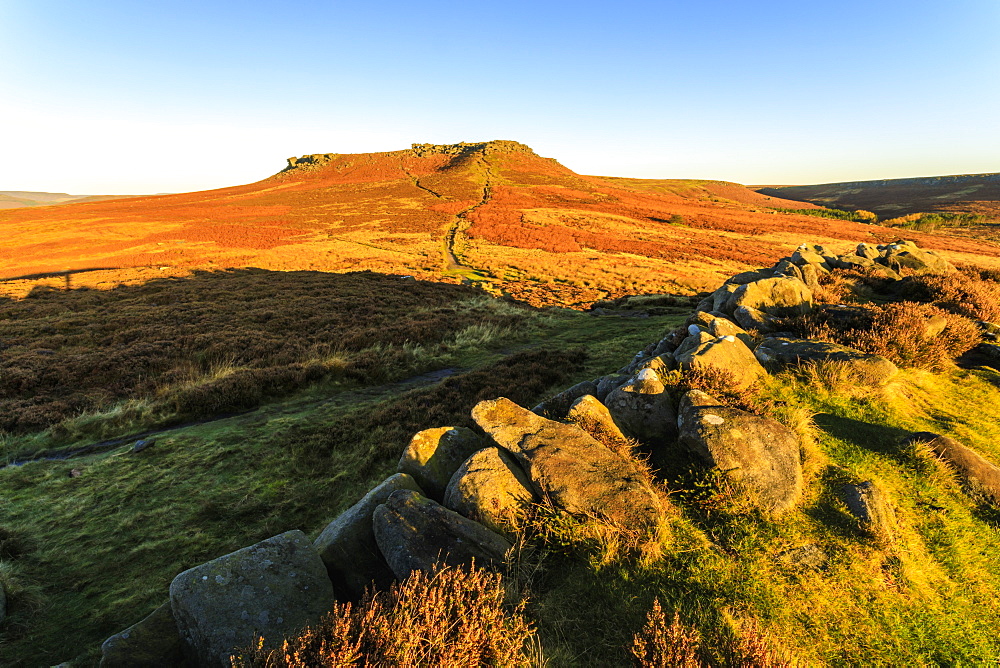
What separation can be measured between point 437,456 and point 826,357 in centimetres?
627

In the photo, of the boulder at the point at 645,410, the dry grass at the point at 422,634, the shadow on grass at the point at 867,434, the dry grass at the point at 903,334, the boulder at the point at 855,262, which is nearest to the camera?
the dry grass at the point at 422,634

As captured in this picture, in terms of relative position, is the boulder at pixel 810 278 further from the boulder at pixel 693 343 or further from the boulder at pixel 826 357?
the boulder at pixel 693 343

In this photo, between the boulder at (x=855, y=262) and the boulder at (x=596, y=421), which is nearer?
the boulder at (x=596, y=421)

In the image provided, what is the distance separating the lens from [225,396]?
13.1 meters

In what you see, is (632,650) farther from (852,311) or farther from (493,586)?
(852,311)

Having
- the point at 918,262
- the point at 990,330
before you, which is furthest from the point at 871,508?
the point at 918,262

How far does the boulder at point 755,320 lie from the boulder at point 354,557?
26.6 ft

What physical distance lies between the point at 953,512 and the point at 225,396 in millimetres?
16429

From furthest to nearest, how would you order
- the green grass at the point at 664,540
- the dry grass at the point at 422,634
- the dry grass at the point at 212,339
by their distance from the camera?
the dry grass at the point at 212,339 → the green grass at the point at 664,540 → the dry grass at the point at 422,634

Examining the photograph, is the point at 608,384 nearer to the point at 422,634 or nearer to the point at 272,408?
the point at 422,634

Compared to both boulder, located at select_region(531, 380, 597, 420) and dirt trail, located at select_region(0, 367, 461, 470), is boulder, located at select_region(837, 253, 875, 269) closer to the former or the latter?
boulder, located at select_region(531, 380, 597, 420)

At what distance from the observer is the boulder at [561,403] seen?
689cm

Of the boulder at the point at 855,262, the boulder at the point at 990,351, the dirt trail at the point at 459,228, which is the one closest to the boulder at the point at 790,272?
the boulder at the point at 855,262

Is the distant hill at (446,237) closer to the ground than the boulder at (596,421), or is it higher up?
higher up
